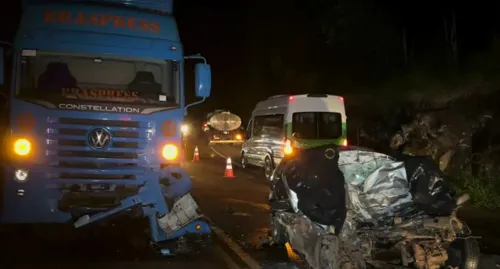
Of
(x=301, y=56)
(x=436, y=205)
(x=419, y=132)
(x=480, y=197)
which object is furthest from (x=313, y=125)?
(x=301, y=56)

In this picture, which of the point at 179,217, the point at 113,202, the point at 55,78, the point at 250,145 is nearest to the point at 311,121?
the point at 250,145

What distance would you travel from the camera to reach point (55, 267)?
730 centimetres

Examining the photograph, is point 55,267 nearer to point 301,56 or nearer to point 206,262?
A: point 206,262

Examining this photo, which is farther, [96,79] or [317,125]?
[317,125]

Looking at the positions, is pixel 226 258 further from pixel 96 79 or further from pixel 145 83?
pixel 96 79

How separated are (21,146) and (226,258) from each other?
3.15 meters

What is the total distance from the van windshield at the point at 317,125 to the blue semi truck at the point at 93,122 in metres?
7.34

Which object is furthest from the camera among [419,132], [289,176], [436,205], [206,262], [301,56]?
[301,56]

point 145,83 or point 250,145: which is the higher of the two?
point 145,83

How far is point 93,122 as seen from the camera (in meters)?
8.27

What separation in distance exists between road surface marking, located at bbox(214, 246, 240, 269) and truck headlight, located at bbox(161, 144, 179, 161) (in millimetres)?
1471

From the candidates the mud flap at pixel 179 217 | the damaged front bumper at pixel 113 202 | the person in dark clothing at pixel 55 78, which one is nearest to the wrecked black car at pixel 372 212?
the mud flap at pixel 179 217

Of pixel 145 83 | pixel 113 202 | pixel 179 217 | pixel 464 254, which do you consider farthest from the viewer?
pixel 145 83

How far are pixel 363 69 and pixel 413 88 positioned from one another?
7633 millimetres
